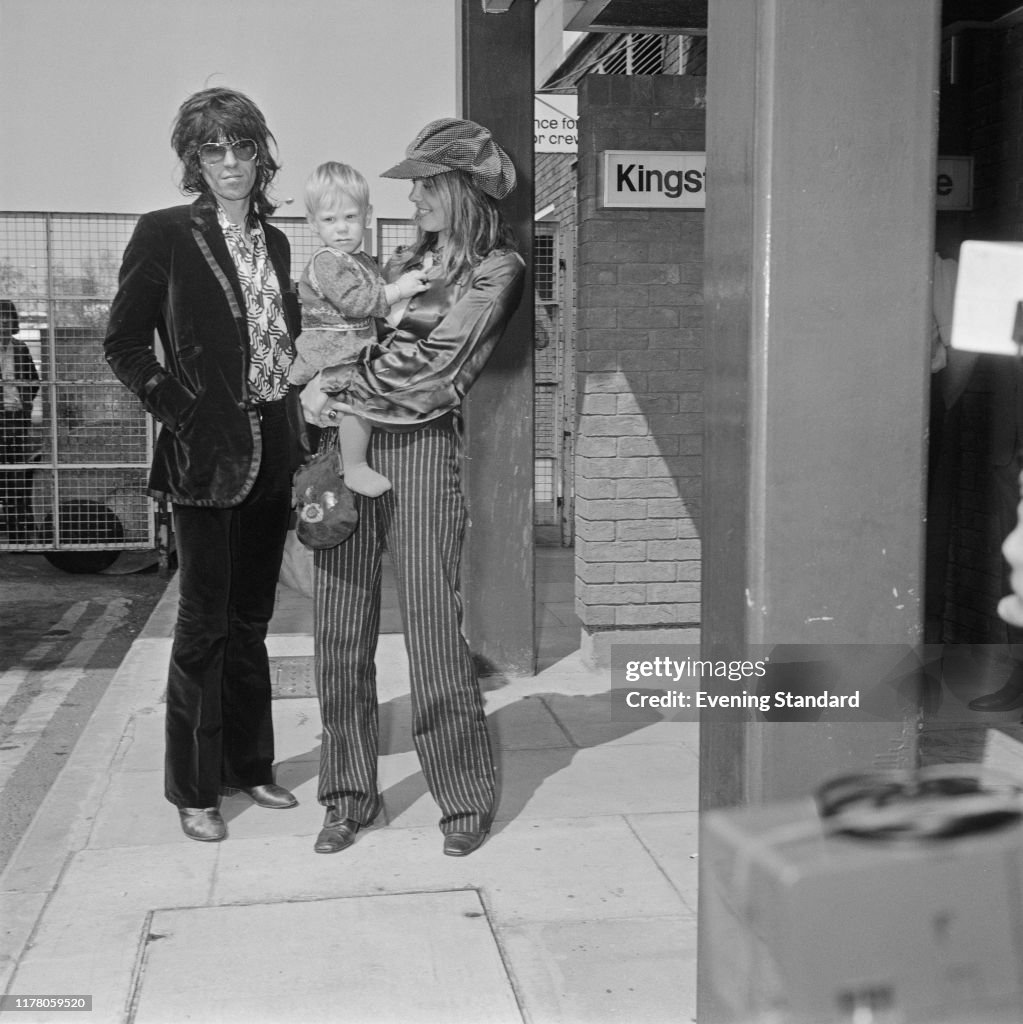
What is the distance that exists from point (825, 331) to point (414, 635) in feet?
6.42

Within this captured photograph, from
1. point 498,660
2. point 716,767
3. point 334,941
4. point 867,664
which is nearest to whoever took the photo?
point 867,664

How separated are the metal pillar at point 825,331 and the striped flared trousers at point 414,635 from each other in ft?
5.20

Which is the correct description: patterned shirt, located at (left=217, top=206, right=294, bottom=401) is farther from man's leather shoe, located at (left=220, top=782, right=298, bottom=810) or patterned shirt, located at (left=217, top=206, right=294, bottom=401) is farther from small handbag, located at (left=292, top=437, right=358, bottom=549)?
man's leather shoe, located at (left=220, top=782, right=298, bottom=810)

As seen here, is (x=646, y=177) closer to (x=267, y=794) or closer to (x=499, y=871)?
(x=267, y=794)

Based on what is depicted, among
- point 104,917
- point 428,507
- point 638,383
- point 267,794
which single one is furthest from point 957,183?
point 104,917

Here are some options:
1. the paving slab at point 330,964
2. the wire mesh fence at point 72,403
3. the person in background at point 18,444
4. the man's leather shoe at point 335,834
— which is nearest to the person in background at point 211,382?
the man's leather shoe at point 335,834

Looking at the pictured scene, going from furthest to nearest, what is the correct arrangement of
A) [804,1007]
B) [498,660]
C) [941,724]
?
[498,660] → [941,724] → [804,1007]

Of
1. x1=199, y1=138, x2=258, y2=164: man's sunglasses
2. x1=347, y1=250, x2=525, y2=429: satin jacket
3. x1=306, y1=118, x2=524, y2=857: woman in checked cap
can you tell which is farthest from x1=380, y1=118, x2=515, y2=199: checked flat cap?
x1=199, y1=138, x2=258, y2=164: man's sunglasses

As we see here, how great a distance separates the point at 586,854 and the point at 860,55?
244cm

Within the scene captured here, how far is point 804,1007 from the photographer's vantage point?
1051 millimetres

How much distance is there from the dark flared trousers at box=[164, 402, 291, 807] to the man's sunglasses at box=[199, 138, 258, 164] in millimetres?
727

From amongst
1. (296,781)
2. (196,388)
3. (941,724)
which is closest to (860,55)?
(196,388)

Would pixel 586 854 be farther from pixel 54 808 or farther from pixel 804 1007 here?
pixel 804 1007

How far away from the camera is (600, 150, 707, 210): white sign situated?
235 inches
